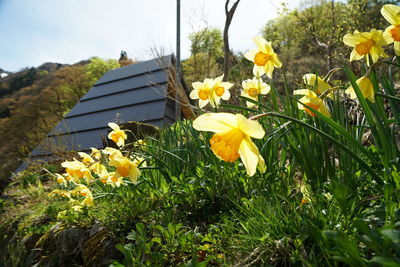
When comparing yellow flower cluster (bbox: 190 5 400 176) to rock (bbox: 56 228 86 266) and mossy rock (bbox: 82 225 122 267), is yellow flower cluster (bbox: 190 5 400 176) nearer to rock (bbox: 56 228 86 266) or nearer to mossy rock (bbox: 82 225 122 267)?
mossy rock (bbox: 82 225 122 267)

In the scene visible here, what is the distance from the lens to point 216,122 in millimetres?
821

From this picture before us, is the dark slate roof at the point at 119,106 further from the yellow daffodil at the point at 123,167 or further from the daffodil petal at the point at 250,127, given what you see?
the daffodil petal at the point at 250,127

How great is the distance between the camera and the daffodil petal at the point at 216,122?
812 millimetres

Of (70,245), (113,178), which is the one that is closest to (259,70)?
(113,178)

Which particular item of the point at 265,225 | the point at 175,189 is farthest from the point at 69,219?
the point at 265,225

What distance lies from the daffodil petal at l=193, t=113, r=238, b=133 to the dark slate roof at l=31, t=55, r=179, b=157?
6.11 metres

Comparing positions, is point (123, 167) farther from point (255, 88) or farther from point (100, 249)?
point (255, 88)

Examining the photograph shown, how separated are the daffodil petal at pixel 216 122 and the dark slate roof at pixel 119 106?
20.0ft

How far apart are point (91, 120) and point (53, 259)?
766 cm

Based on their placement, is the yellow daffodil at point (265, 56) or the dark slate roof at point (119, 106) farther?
the dark slate roof at point (119, 106)

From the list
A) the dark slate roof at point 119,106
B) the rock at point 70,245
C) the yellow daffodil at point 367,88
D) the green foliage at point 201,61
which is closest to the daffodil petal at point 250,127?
the yellow daffodil at point 367,88

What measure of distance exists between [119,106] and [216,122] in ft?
27.6

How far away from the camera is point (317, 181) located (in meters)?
1.26

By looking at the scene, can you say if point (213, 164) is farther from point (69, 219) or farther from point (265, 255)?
point (69, 219)
